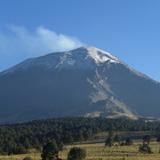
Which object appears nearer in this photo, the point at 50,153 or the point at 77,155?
the point at 77,155

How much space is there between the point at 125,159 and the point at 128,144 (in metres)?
72.9

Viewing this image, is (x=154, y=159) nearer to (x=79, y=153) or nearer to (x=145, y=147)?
(x=79, y=153)

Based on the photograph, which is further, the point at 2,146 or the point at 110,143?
the point at 2,146

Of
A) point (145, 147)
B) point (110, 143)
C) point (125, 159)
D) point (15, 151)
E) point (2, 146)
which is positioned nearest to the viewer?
point (125, 159)

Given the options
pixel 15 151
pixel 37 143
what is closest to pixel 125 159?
pixel 15 151

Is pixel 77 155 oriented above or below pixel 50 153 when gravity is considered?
below

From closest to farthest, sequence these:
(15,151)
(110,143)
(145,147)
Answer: (145,147)
(15,151)
(110,143)

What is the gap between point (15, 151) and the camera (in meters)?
156

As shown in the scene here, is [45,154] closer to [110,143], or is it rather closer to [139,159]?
[139,159]

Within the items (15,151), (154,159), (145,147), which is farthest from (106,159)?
(15,151)

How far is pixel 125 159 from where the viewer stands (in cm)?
9681

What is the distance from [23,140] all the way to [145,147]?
71848 mm

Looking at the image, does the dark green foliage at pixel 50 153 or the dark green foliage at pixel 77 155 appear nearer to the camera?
the dark green foliage at pixel 77 155

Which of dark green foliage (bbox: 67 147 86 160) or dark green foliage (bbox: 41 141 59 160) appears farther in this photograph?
dark green foliage (bbox: 41 141 59 160)
